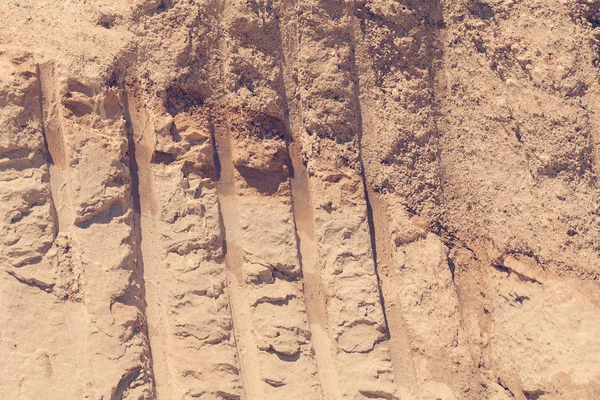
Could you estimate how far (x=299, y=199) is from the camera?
3520 millimetres

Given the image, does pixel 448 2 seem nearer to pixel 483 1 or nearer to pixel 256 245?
pixel 483 1

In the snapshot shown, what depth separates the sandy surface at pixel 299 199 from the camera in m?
3.12

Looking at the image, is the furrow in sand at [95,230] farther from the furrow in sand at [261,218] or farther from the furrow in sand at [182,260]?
the furrow in sand at [261,218]

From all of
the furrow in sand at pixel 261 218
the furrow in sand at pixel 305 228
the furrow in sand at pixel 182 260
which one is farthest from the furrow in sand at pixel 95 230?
the furrow in sand at pixel 305 228

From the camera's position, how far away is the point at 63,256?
3.13m

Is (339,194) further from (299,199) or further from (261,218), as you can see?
(261,218)

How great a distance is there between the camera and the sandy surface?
10.2ft

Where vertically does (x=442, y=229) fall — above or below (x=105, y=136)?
below

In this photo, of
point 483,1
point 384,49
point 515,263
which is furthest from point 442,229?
point 483,1

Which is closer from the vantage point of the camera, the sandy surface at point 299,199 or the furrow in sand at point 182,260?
the sandy surface at point 299,199

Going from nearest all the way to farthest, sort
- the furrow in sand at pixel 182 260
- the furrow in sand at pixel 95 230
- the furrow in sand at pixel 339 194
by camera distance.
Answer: the furrow in sand at pixel 95 230 < the furrow in sand at pixel 182 260 < the furrow in sand at pixel 339 194

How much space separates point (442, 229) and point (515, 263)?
17.2 inches

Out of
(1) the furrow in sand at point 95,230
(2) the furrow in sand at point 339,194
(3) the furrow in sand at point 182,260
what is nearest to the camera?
(1) the furrow in sand at point 95,230

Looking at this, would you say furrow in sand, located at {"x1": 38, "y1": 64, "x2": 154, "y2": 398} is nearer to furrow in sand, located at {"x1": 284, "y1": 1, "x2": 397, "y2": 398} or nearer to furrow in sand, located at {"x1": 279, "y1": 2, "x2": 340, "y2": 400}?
furrow in sand, located at {"x1": 279, "y1": 2, "x2": 340, "y2": 400}
